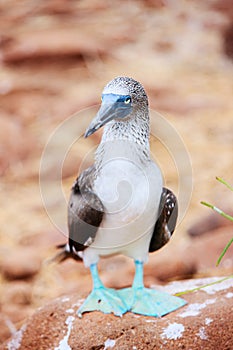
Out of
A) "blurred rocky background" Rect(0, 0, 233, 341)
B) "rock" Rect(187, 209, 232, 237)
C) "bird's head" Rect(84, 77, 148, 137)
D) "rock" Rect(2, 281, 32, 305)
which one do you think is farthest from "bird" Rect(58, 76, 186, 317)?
"rock" Rect(187, 209, 232, 237)

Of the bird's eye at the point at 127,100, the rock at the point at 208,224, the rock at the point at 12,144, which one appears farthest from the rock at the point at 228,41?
the bird's eye at the point at 127,100

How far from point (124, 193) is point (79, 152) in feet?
8.43

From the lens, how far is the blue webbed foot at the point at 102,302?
85.7 inches

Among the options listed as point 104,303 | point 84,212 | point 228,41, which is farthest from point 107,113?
point 228,41

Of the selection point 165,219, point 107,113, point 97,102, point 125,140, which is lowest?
point 97,102

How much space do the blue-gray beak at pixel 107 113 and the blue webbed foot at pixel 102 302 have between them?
60cm

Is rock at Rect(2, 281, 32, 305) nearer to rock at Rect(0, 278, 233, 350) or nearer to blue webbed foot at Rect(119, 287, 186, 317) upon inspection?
rock at Rect(0, 278, 233, 350)

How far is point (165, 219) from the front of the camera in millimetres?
2137

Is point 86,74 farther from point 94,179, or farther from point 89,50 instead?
point 94,179

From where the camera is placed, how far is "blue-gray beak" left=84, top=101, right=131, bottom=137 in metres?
1.79

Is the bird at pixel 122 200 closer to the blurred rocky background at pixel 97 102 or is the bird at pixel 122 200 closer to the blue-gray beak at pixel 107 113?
the blue-gray beak at pixel 107 113

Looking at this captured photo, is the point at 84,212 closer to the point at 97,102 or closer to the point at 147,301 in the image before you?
the point at 147,301

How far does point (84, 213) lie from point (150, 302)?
398mm

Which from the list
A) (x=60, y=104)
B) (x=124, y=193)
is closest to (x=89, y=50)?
(x=60, y=104)
